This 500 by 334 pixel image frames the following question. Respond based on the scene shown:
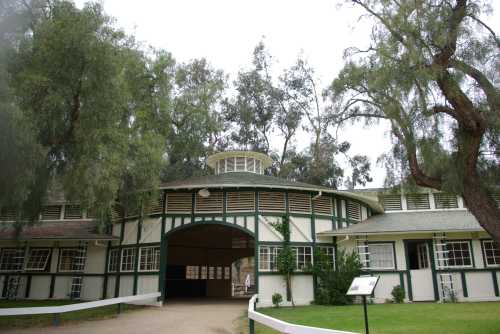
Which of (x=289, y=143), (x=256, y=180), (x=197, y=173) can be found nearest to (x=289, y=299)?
(x=256, y=180)

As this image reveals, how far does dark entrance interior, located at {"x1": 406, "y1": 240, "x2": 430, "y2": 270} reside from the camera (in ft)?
56.9

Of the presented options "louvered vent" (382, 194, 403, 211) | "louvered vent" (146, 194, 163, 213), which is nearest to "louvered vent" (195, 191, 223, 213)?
"louvered vent" (146, 194, 163, 213)

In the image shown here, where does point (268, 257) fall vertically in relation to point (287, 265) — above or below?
above

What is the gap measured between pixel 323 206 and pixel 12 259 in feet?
45.9

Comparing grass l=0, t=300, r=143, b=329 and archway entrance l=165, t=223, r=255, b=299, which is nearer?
grass l=0, t=300, r=143, b=329

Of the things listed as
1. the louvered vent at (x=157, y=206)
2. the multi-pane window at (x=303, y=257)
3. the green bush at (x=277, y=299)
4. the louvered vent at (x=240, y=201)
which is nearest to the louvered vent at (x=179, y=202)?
the louvered vent at (x=157, y=206)

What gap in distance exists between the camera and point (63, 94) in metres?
10.1

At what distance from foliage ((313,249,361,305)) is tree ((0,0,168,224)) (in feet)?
29.0

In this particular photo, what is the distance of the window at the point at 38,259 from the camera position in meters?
19.2

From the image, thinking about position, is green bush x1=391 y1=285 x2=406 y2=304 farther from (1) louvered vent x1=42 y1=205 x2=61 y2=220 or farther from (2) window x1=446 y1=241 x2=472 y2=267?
(1) louvered vent x1=42 y1=205 x2=61 y2=220

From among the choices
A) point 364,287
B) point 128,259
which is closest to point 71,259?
point 128,259

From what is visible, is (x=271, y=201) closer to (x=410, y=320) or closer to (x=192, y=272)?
(x=410, y=320)

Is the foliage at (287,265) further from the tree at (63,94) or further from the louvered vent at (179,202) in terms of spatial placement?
the tree at (63,94)

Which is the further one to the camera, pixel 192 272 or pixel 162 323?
pixel 192 272
